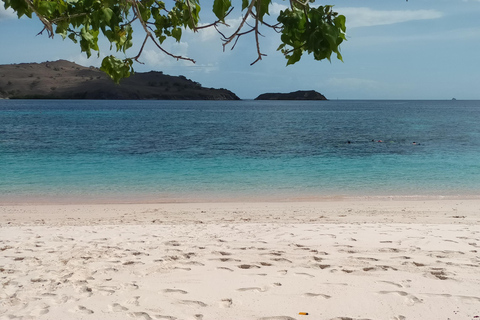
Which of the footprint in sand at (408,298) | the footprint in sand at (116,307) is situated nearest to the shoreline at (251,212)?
the footprint in sand at (408,298)

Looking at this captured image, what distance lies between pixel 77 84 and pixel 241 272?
184546 mm

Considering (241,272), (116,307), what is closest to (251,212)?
(241,272)

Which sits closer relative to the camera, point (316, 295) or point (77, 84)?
point (316, 295)

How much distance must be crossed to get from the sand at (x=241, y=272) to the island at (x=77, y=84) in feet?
535

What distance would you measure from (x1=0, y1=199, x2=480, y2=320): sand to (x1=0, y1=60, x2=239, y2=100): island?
6420 inches

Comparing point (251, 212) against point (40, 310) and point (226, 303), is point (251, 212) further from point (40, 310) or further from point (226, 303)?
point (40, 310)

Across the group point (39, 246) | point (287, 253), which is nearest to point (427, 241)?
point (287, 253)

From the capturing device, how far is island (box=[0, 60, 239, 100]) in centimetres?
16725

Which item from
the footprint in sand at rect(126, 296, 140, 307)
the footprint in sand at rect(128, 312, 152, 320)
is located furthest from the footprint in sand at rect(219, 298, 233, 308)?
the footprint in sand at rect(126, 296, 140, 307)

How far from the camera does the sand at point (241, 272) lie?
4.73 meters

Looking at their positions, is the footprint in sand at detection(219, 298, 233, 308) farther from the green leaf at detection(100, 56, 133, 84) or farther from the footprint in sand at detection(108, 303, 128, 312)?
the green leaf at detection(100, 56, 133, 84)

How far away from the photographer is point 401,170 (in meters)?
20.6

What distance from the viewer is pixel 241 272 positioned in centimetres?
580

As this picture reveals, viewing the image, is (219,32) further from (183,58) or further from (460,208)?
(460,208)
